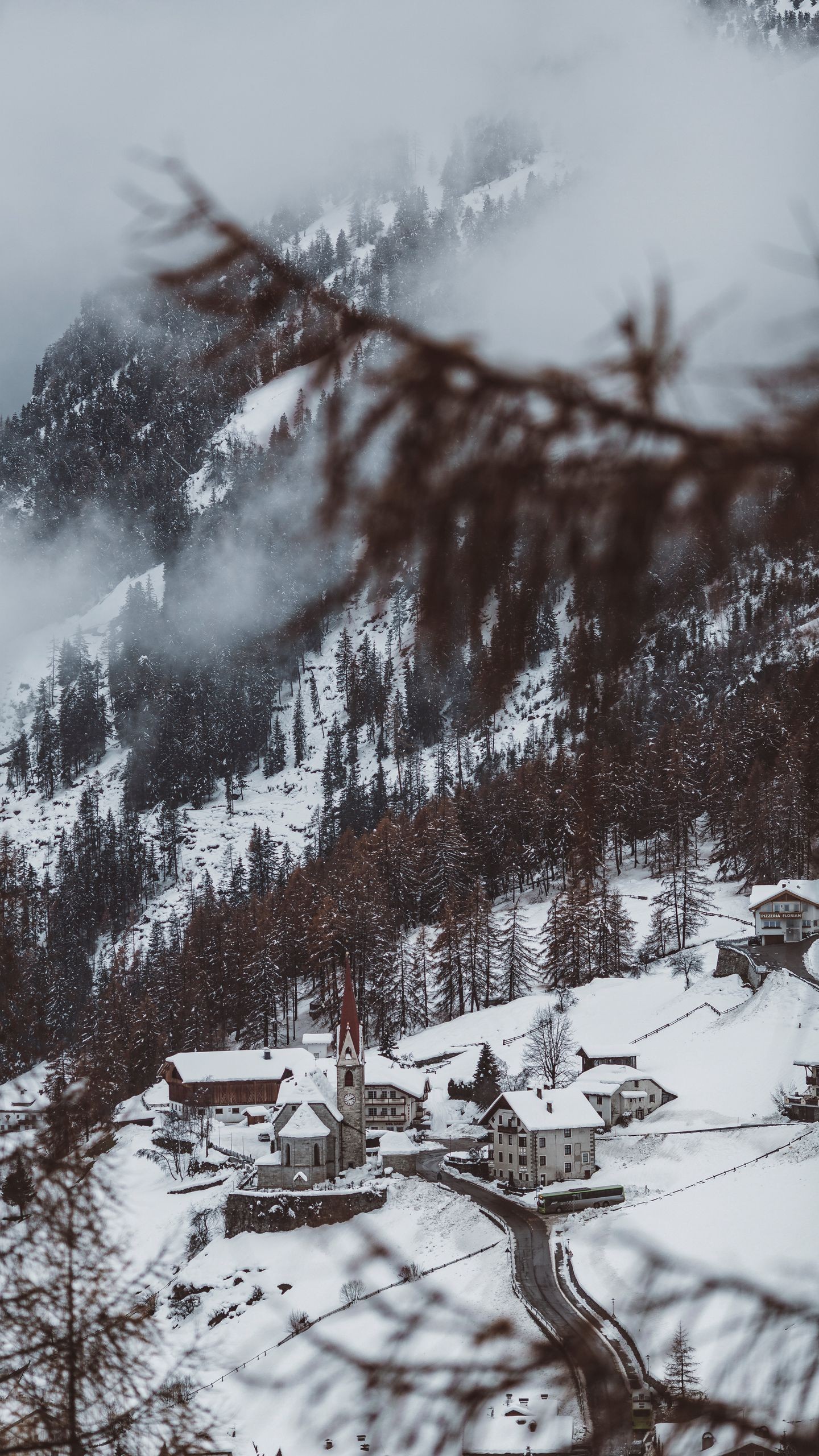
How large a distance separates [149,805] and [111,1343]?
144 m

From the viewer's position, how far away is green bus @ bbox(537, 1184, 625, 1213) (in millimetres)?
32562

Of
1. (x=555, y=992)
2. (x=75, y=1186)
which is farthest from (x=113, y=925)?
(x=75, y=1186)

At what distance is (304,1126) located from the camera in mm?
38875

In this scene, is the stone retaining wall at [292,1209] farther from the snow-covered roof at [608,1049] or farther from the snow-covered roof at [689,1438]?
the snow-covered roof at [689,1438]

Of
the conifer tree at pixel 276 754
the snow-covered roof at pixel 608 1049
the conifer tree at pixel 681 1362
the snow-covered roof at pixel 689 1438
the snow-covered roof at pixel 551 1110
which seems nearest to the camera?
the snow-covered roof at pixel 689 1438

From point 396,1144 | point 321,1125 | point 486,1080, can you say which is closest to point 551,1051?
point 486,1080

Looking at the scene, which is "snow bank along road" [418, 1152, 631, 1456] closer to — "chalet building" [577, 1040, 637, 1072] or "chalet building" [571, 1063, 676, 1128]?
"chalet building" [571, 1063, 676, 1128]

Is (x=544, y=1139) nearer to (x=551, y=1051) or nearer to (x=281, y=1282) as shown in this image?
(x=281, y=1282)

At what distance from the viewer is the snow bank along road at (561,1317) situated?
264cm

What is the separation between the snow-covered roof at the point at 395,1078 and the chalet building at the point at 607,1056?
24.5 feet

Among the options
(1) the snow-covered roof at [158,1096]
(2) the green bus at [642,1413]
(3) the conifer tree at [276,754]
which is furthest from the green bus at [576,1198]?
(3) the conifer tree at [276,754]

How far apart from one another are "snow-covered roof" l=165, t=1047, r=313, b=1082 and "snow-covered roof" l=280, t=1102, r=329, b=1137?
1308 cm

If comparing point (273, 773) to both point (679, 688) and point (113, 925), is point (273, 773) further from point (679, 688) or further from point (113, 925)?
point (679, 688)

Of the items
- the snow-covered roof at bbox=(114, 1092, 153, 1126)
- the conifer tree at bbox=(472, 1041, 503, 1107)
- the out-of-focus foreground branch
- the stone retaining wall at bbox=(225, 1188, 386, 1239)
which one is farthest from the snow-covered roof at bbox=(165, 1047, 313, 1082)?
the out-of-focus foreground branch
